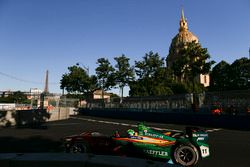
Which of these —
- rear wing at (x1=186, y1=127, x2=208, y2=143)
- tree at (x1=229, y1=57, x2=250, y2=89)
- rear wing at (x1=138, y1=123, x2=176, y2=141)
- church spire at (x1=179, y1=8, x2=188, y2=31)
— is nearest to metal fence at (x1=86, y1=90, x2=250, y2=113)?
rear wing at (x1=186, y1=127, x2=208, y2=143)

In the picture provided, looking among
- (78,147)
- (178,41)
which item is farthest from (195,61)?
(178,41)

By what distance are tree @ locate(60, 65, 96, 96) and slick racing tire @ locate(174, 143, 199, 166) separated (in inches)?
1380

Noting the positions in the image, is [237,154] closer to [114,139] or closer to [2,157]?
[114,139]

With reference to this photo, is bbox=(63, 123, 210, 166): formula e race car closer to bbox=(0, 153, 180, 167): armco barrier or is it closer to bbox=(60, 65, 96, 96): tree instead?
bbox=(0, 153, 180, 167): armco barrier

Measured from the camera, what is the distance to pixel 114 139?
6.47m

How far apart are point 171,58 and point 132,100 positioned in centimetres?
8192

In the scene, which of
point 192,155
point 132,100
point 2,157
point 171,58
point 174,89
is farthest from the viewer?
point 171,58

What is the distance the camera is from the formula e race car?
588cm

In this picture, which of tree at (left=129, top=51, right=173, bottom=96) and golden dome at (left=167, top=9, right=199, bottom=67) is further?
golden dome at (left=167, top=9, right=199, bottom=67)

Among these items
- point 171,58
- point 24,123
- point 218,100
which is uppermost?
point 171,58

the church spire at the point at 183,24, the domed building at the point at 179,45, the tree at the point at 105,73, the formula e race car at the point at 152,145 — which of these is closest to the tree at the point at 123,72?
the tree at the point at 105,73

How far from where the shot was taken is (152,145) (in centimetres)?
607

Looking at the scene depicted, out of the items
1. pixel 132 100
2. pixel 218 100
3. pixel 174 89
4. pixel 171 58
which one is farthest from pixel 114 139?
pixel 171 58

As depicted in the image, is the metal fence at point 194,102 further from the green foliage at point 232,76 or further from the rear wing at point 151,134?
the green foliage at point 232,76
